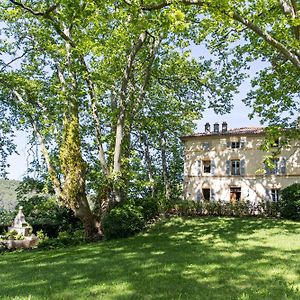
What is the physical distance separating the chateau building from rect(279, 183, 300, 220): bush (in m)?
11.5

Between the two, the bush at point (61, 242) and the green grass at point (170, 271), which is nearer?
the green grass at point (170, 271)

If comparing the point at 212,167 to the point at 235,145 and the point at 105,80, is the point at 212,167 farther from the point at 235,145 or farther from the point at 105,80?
the point at 105,80

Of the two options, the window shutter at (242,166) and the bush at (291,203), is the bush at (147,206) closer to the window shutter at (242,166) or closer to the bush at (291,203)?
the bush at (291,203)

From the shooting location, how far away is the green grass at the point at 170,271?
6363 millimetres

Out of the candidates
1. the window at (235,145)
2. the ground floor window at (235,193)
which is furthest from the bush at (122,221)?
the window at (235,145)

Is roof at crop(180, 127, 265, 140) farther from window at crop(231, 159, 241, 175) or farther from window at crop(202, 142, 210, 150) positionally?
window at crop(231, 159, 241, 175)

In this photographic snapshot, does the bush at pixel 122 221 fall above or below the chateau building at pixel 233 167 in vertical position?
below

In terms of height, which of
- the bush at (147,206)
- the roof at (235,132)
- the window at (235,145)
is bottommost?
the bush at (147,206)

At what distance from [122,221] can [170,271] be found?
7.15m

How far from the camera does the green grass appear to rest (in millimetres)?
6363

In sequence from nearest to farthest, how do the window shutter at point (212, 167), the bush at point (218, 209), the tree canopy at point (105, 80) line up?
the tree canopy at point (105, 80)
the bush at point (218, 209)
the window shutter at point (212, 167)

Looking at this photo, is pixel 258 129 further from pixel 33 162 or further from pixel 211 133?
pixel 33 162

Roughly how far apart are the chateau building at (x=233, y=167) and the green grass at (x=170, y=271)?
69.1 ft

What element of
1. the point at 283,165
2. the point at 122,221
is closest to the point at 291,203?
the point at 122,221
